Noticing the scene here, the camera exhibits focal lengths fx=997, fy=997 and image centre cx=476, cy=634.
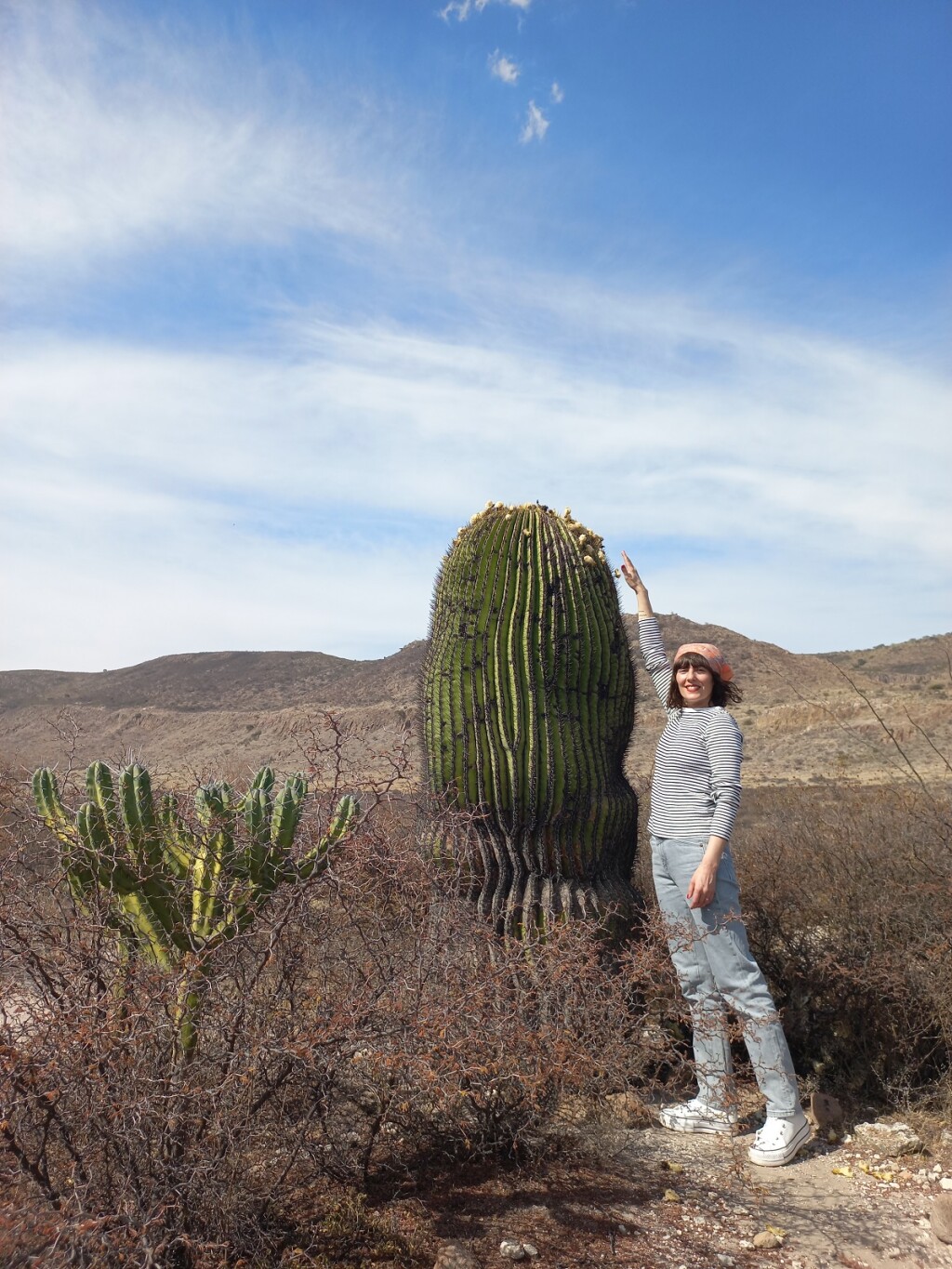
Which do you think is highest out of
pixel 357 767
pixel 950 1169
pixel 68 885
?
pixel 357 767

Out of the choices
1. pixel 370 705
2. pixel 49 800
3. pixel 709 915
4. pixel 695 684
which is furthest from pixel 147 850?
pixel 370 705

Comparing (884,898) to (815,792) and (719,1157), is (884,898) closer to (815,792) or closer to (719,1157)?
(719,1157)

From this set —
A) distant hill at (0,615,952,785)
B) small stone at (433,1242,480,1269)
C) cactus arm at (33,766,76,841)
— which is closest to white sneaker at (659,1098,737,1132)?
small stone at (433,1242,480,1269)

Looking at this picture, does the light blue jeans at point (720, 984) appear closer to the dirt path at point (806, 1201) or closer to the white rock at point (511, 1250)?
the dirt path at point (806, 1201)

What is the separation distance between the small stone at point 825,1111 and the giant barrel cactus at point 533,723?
1.09m

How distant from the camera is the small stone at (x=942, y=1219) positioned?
3.22m

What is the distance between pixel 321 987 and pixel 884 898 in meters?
2.99

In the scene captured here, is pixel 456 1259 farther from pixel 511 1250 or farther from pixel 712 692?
pixel 712 692

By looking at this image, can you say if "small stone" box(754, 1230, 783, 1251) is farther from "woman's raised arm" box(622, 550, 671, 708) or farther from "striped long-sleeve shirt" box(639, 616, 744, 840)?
"woman's raised arm" box(622, 550, 671, 708)


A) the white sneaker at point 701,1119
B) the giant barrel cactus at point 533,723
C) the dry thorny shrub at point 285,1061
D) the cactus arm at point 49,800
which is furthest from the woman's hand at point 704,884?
the cactus arm at point 49,800

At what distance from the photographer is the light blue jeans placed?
151 inches

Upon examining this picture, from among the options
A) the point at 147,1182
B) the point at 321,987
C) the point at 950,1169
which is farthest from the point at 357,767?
the point at 950,1169

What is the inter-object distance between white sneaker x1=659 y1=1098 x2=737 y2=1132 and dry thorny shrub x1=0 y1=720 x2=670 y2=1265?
0.47m

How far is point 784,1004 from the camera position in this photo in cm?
476
